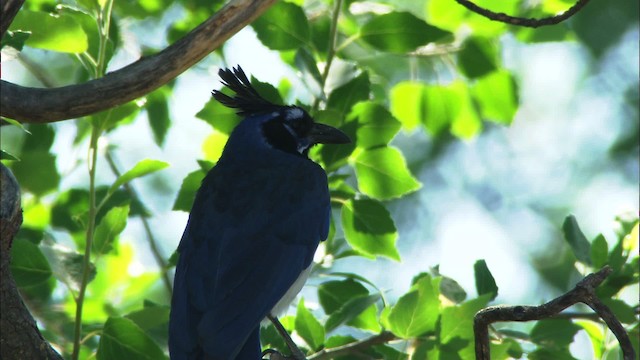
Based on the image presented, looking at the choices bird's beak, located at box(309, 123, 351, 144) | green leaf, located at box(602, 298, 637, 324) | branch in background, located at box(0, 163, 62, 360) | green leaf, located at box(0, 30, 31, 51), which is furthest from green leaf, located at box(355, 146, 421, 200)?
branch in background, located at box(0, 163, 62, 360)

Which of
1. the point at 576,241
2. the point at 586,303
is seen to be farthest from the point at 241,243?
the point at 586,303

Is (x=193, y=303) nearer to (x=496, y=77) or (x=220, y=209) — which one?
(x=220, y=209)

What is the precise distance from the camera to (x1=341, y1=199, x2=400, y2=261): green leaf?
4.23m

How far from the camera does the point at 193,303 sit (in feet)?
12.8

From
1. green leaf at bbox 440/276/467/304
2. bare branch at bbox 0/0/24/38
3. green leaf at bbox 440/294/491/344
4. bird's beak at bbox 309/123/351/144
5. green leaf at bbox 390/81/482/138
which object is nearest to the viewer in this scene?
bare branch at bbox 0/0/24/38

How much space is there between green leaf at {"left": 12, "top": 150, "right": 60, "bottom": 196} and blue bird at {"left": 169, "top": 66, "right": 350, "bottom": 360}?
68 centimetres

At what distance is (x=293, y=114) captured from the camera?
4.91m

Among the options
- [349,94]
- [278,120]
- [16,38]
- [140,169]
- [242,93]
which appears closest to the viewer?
[16,38]

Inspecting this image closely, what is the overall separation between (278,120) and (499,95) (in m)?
1.13

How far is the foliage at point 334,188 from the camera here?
3.86 metres

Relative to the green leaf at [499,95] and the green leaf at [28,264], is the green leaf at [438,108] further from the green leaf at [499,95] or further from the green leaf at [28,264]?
the green leaf at [28,264]

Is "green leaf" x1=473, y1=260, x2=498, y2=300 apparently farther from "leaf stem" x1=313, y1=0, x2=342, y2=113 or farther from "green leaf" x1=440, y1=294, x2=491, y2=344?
"leaf stem" x1=313, y1=0, x2=342, y2=113

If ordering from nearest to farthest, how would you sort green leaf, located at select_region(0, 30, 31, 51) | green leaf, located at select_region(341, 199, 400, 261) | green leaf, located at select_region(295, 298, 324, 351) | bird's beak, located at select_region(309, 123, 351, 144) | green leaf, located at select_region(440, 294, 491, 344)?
green leaf, located at select_region(0, 30, 31, 51)
green leaf, located at select_region(440, 294, 491, 344)
green leaf, located at select_region(295, 298, 324, 351)
green leaf, located at select_region(341, 199, 400, 261)
bird's beak, located at select_region(309, 123, 351, 144)

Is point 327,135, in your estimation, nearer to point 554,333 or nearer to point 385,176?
point 385,176
